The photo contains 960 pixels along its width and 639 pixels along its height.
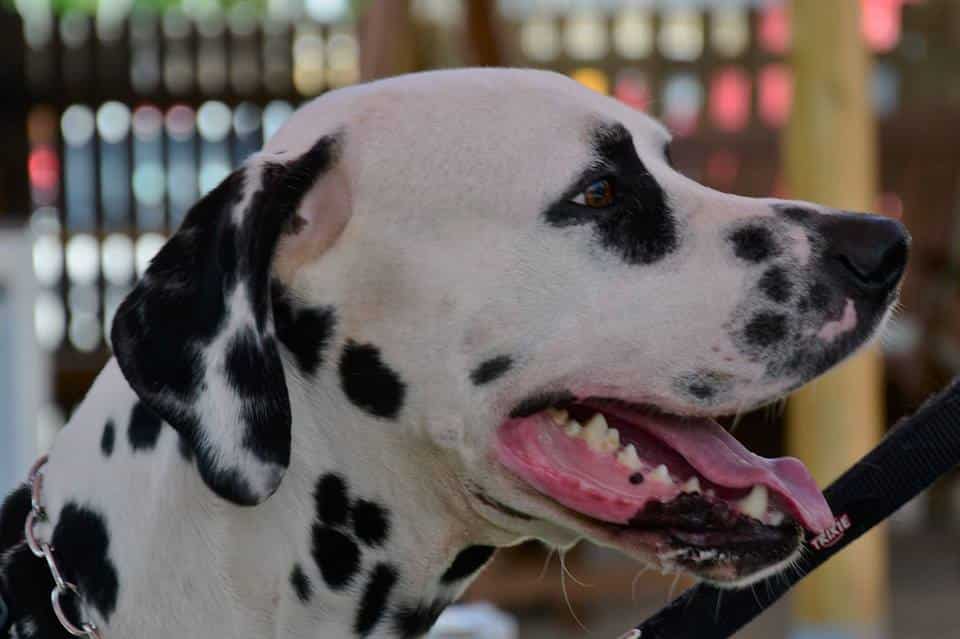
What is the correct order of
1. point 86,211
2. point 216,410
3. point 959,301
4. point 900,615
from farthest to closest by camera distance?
point 86,211, point 959,301, point 900,615, point 216,410

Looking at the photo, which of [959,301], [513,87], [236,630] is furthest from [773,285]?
[959,301]

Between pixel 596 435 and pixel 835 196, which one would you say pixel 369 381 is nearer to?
pixel 596 435

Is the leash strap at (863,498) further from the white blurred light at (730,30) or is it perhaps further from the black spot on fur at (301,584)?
the white blurred light at (730,30)

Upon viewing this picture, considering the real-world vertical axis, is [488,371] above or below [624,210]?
below

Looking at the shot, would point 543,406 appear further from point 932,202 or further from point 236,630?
point 932,202

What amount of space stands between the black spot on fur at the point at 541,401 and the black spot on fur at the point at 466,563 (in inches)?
8.9

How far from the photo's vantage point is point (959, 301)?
7012 millimetres

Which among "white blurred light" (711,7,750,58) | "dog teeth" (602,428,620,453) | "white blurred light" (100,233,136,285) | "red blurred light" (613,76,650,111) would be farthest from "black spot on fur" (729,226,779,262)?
"white blurred light" (100,233,136,285)

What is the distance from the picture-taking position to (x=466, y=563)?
6.72ft

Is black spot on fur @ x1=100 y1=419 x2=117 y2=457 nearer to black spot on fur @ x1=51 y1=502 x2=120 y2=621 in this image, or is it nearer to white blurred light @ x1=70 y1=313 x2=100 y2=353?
black spot on fur @ x1=51 y1=502 x2=120 y2=621

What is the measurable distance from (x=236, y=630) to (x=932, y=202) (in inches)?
230

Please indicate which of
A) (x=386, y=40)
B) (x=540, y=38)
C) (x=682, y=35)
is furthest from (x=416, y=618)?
(x=682, y=35)

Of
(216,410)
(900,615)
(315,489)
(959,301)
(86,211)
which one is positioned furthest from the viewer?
(86,211)

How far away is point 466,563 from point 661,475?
1.04 feet
